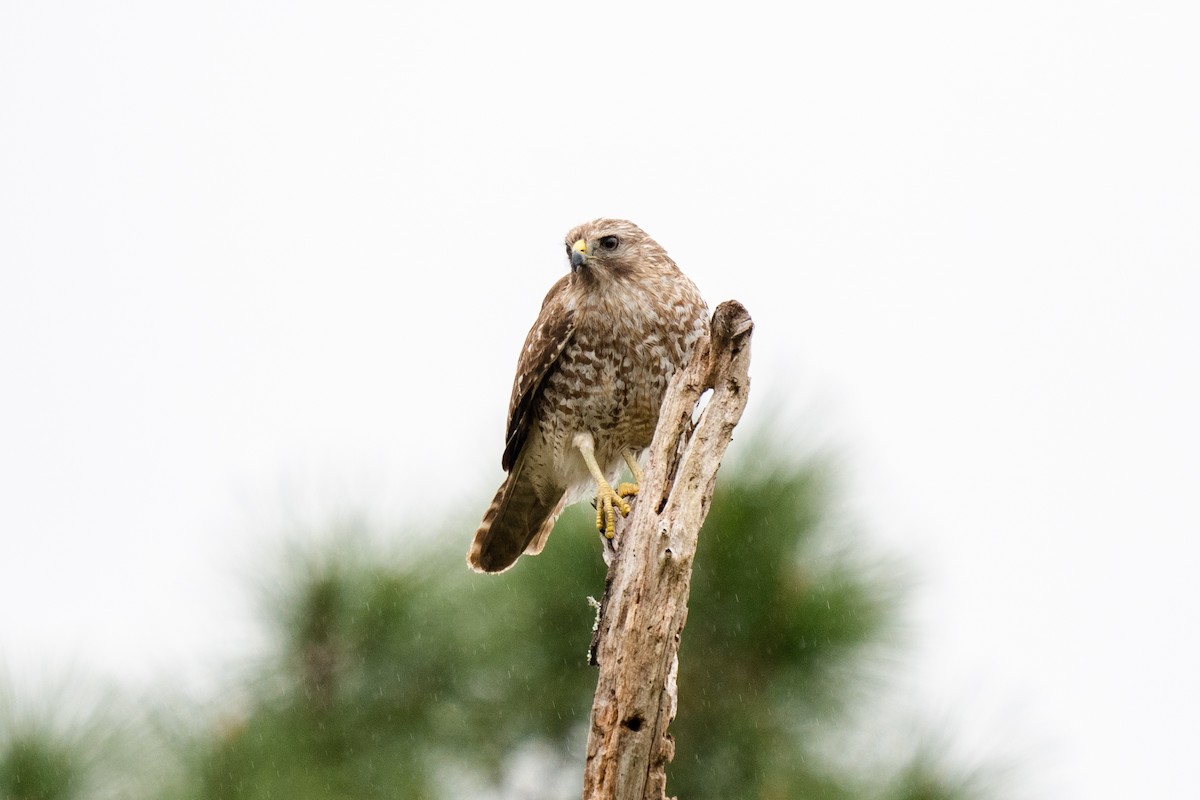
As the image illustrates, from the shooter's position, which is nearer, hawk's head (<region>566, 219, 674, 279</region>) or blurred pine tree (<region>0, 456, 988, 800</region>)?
hawk's head (<region>566, 219, 674, 279</region>)

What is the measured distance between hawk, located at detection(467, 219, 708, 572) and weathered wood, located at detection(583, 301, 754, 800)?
0.73 metres

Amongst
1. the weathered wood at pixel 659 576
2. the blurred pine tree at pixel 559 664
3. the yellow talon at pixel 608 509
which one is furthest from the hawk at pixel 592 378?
the weathered wood at pixel 659 576

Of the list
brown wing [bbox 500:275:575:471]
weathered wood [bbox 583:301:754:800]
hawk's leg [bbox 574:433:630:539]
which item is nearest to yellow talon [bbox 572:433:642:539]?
hawk's leg [bbox 574:433:630:539]

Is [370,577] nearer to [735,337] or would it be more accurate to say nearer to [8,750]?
[8,750]

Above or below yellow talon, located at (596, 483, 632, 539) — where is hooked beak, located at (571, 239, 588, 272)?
above

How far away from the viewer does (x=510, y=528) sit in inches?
208

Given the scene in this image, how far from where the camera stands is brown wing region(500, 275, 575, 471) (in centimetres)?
494

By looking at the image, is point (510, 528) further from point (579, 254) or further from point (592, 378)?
point (579, 254)

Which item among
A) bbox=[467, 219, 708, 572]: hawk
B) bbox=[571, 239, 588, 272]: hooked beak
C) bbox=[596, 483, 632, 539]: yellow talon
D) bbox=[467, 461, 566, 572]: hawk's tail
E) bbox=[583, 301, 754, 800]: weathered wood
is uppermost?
bbox=[571, 239, 588, 272]: hooked beak

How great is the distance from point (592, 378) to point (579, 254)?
A: 0.44 metres

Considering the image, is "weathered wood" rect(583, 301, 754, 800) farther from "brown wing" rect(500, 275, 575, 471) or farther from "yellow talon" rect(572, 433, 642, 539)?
"brown wing" rect(500, 275, 575, 471)

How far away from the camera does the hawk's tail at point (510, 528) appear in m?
5.21

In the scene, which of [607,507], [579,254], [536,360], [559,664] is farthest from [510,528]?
[579,254]

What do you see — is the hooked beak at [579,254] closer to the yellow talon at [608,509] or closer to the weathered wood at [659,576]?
the yellow talon at [608,509]
